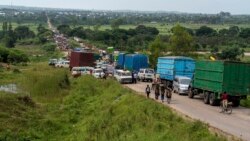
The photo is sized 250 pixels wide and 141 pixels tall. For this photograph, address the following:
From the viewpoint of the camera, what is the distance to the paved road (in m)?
25.2

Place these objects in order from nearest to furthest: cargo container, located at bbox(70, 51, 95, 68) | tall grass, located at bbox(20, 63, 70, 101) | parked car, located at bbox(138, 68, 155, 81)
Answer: tall grass, located at bbox(20, 63, 70, 101)
parked car, located at bbox(138, 68, 155, 81)
cargo container, located at bbox(70, 51, 95, 68)

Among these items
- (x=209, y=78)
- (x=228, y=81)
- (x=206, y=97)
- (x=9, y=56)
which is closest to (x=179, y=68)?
(x=206, y=97)

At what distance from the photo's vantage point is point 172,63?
49.2 m

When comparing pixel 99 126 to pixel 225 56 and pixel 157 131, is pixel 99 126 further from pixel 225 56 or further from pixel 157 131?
pixel 225 56

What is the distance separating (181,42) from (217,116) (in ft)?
127

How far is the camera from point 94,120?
28.8 meters

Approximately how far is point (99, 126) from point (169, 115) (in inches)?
144

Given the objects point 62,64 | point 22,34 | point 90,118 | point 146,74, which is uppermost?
point 90,118

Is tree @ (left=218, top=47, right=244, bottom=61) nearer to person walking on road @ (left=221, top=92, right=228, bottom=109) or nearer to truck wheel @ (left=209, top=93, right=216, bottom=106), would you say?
truck wheel @ (left=209, top=93, right=216, bottom=106)

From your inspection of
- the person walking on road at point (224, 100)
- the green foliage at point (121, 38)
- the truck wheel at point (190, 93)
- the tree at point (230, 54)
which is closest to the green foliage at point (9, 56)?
the tree at point (230, 54)

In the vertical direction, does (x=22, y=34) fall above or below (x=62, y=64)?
below

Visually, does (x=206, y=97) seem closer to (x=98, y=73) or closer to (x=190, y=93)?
(x=190, y=93)

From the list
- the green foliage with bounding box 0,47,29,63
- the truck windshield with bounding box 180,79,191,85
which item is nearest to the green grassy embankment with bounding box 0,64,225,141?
the truck windshield with bounding box 180,79,191,85

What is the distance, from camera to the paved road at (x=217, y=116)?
25220 mm
